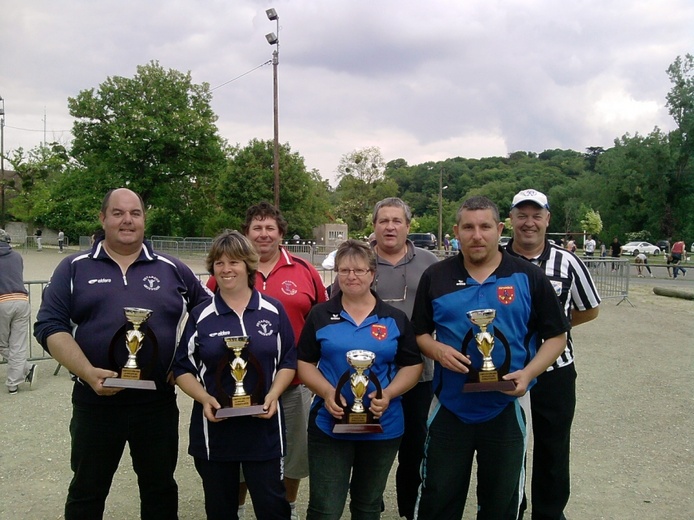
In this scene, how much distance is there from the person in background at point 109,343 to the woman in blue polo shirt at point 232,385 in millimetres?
285

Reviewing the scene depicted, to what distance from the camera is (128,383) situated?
9.05 feet

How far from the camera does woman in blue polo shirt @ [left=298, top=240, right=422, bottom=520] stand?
2859 millimetres

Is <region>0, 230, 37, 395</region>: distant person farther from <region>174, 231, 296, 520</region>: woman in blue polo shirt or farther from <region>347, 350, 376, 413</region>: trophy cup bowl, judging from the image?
<region>347, 350, 376, 413</region>: trophy cup bowl

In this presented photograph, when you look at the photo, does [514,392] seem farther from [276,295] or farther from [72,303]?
[72,303]

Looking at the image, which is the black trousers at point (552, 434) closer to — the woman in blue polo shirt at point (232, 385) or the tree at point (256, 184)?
the woman in blue polo shirt at point (232, 385)

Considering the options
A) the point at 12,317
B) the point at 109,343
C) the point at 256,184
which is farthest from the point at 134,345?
the point at 256,184

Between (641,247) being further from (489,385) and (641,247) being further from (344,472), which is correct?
(344,472)

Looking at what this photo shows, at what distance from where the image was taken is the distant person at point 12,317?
6488 millimetres

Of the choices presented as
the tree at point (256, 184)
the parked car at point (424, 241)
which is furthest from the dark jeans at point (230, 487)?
the tree at point (256, 184)

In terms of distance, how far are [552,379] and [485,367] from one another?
35.5 inches

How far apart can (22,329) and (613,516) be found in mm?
6682

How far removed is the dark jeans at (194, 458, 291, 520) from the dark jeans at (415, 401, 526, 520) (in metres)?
0.83

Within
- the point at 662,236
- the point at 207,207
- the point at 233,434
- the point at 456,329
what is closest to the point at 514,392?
the point at 456,329

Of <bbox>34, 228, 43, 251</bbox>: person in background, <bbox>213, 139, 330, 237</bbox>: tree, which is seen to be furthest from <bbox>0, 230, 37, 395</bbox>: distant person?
<bbox>34, 228, 43, 251</bbox>: person in background
